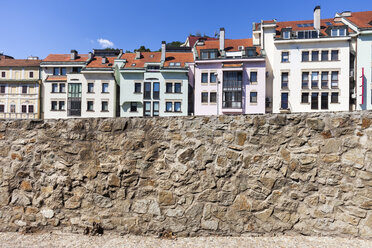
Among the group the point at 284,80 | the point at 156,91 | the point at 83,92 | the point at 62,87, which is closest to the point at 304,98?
the point at 284,80

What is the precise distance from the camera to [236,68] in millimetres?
31953

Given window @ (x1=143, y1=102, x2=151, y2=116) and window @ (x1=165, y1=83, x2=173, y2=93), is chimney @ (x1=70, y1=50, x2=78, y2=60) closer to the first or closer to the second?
window @ (x1=143, y1=102, x2=151, y2=116)

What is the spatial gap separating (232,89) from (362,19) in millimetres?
23332

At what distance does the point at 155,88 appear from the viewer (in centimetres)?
3456

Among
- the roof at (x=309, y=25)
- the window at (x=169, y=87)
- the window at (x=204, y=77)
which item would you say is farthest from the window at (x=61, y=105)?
the roof at (x=309, y=25)

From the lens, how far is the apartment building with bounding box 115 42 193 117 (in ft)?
111

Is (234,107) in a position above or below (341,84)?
below

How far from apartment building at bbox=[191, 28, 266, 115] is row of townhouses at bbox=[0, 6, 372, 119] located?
14cm

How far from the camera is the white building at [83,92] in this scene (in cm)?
3559

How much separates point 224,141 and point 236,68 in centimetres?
3043

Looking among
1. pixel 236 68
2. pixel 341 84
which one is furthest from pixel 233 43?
pixel 341 84

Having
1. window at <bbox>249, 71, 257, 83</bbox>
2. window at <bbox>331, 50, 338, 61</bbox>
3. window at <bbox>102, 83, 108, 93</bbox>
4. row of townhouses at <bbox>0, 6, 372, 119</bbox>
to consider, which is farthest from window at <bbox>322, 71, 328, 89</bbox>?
window at <bbox>102, 83, 108, 93</bbox>

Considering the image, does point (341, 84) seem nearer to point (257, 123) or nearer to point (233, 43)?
point (233, 43)

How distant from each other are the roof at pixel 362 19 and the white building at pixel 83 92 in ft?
125
